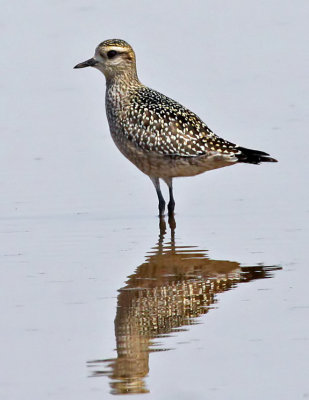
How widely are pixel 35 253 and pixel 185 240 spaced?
1.52 meters

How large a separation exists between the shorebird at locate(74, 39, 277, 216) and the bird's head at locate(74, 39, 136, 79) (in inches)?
12.5

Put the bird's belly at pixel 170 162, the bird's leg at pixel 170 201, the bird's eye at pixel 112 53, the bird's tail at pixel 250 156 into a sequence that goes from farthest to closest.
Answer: the bird's eye at pixel 112 53 < the bird's leg at pixel 170 201 < the bird's belly at pixel 170 162 < the bird's tail at pixel 250 156

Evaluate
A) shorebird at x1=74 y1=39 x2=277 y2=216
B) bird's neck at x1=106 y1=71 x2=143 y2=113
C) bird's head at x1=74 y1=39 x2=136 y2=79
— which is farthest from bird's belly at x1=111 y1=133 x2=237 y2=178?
bird's head at x1=74 y1=39 x2=136 y2=79

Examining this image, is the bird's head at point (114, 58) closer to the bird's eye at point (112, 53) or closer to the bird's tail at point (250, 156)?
the bird's eye at point (112, 53)

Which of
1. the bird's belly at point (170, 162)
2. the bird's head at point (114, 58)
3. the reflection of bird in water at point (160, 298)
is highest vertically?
the bird's head at point (114, 58)

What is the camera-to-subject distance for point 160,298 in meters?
9.09

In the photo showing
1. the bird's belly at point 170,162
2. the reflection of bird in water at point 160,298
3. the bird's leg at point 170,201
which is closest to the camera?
the reflection of bird in water at point 160,298

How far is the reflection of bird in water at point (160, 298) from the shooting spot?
7590mm

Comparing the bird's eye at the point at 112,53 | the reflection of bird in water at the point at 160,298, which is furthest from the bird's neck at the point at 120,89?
the reflection of bird in water at the point at 160,298

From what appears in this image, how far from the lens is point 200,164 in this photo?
476 inches

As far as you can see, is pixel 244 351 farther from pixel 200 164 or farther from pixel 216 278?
pixel 200 164

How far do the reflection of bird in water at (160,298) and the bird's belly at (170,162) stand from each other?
1.21 m

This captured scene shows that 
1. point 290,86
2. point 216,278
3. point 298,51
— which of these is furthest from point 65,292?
point 298,51

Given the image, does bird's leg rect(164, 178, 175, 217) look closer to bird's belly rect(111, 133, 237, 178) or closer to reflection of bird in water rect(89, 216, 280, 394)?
bird's belly rect(111, 133, 237, 178)
